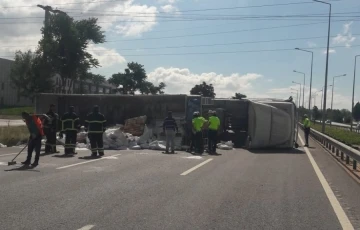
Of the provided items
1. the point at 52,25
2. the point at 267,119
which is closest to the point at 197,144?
the point at 267,119

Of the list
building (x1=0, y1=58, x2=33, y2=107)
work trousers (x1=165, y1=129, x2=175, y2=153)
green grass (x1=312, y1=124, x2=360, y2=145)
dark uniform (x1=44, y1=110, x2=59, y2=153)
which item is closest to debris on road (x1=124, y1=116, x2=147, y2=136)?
work trousers (x1=165, y1=129, x2=175, y2=153)

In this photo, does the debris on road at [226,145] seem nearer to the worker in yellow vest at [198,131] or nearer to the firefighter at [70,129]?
the worker in yellow vest at [198,131]

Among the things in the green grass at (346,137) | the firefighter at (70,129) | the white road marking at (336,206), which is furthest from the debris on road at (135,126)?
the green grass at (346,137)

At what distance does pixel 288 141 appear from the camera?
905 inches

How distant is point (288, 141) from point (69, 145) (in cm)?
1081

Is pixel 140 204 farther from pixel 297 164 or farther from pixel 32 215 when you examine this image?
pixel 297 164

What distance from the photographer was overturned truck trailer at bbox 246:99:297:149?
22.4 meters

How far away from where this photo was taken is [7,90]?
8956 centimetres

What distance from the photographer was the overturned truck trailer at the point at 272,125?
22.4m

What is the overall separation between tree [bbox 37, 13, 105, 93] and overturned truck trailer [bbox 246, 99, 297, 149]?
3453 centimetres

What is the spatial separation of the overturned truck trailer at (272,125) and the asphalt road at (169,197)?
773 centimetres

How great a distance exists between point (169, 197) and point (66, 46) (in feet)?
156

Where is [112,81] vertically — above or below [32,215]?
above

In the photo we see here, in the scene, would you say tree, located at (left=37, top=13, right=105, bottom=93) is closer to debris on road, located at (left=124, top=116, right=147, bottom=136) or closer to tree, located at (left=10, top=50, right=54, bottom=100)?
tree, located at (left=10, top=50, right=54, bottom=100)
